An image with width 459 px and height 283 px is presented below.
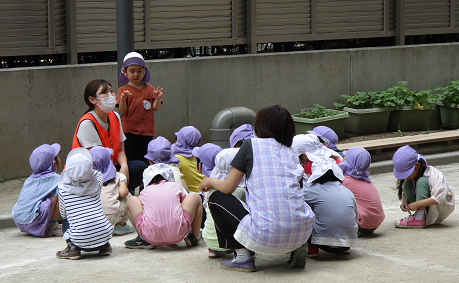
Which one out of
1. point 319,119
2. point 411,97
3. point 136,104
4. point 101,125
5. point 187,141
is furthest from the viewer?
point 411,97

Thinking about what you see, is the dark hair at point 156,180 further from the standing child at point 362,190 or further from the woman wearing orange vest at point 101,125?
the standing child at point 362,190

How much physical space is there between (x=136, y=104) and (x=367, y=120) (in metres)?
4.81

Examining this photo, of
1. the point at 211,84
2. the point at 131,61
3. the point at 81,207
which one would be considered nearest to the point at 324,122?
the point at 211,84

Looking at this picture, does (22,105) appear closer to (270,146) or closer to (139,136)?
(139,136)

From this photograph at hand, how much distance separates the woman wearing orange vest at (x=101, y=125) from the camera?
18.9 feet

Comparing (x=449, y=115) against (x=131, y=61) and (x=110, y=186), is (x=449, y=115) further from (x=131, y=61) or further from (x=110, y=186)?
(x=110, y=186)

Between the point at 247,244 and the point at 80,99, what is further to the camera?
the point at 80,99

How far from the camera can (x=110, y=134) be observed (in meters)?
5.97

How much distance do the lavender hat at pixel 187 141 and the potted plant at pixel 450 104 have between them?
19.5 ft

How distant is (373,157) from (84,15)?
4.55 metres

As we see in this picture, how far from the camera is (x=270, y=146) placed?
14.1 ft

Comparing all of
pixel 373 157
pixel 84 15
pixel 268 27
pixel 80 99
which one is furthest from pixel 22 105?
pixel 373 157

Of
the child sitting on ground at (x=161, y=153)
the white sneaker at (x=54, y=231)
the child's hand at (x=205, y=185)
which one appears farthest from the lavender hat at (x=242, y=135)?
the white sneaker at (x=54, y=231)

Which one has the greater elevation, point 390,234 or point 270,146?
point 270,146
